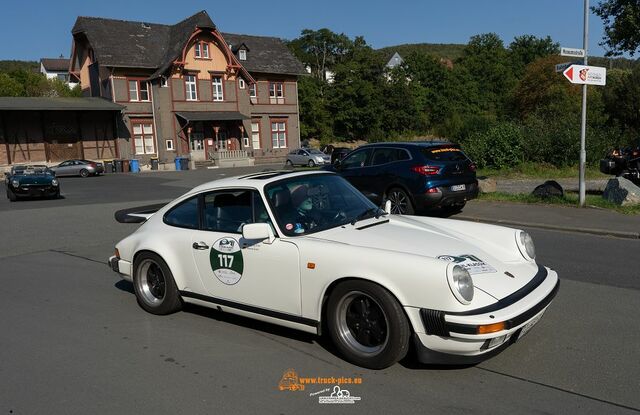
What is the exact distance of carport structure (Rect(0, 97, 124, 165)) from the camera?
3950cm

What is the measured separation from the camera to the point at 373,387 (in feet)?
12.6

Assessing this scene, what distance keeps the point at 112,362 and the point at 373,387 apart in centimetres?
220

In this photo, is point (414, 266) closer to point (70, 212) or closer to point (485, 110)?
point (70, 212)

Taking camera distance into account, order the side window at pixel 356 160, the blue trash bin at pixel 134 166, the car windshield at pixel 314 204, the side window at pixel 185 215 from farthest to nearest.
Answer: the blue trash bin at pixel 134 166, the side window at pixel 356 160, the side window at pixel 185 215, the car windshield at pixel 314 204

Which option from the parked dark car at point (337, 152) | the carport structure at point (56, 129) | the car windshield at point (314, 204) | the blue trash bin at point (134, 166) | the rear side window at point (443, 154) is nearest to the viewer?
the car windshield at point (314, 204)

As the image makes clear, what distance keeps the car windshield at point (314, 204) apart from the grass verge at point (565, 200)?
8210 millimetres

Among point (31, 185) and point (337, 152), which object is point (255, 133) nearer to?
point (337, 152)

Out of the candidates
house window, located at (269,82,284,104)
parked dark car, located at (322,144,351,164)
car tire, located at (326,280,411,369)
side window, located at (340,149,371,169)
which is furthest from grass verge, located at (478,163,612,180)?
house window, located at (269,82,284,104)

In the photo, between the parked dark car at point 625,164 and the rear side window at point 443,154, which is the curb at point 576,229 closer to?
the rear side window at point 443,154

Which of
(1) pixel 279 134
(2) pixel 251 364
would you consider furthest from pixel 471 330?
(1) pixel 279 134

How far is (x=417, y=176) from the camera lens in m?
11.0

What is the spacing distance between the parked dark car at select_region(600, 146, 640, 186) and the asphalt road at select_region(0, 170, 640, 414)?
820cm

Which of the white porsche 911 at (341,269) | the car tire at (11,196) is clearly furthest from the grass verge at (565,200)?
the car tire at (11,196)

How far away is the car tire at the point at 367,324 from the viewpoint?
388 cm
